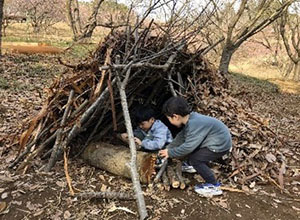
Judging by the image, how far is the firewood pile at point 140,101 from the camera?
150 inches

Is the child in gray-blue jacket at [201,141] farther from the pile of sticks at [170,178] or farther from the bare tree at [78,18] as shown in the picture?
the bare tree at [78,18]

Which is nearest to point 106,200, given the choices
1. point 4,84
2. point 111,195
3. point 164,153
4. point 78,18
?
point 111,195

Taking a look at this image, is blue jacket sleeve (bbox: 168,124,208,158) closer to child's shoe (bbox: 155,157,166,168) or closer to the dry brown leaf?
child's shoe (bbox: 155,157,166,168)

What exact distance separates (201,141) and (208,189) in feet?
1.68

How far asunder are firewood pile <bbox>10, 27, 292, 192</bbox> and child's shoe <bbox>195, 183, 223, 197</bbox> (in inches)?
7.2

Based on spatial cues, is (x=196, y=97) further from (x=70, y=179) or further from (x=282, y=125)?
(x=282, y=125)

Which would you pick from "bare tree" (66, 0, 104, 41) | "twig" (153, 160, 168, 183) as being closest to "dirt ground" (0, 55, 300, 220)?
"twig" (153, 160, 168, 183)

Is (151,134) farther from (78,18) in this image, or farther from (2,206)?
(78,18)

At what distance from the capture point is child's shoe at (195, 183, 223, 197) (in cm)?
347

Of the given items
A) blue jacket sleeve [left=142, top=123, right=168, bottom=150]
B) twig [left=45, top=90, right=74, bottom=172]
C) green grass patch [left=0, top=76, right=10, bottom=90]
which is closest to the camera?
twig [left=45, top=90, right=74, bottom=172]

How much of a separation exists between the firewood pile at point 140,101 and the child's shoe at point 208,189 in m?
0.18

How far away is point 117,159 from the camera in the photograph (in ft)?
12.5

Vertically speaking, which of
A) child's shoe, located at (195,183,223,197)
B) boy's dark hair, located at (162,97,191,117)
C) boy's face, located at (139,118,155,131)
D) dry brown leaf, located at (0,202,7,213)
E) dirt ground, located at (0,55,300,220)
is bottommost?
dry brown leaf, located at (0,202,7,213)

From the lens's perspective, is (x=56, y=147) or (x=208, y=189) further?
(x=56, y=147)
